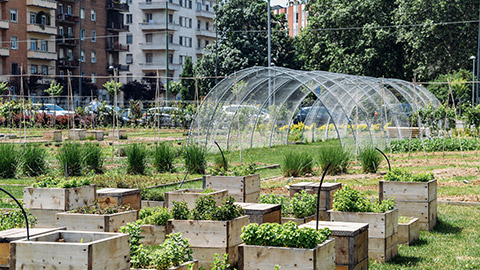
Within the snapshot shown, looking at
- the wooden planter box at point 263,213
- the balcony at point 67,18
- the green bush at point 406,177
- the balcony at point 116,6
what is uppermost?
the balcony at point 116,6

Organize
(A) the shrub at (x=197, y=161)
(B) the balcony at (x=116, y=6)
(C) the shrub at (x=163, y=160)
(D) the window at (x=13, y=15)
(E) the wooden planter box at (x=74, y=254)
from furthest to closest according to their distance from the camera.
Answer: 1. (B) the balcony at (x=116, y=6)
2. (D) the window at (x=13, y=15)
3. (C) the shrub at (x=163, y=160)
4. (A) the shrub at (x=197, y=161)
5. (E) the wooden planter box at (x=74, y=254)

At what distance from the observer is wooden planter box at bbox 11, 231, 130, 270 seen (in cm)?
567

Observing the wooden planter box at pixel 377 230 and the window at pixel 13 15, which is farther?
the window at pixel 13 15

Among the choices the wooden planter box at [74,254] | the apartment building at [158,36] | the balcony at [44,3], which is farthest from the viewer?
the apartment building at [158,36]

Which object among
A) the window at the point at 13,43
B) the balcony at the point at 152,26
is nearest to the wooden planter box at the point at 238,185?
the window at the point at 13,43

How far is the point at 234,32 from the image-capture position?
60719 mm

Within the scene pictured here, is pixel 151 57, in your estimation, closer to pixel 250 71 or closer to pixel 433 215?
pixel 250 71

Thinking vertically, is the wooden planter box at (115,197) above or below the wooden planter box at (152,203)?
above

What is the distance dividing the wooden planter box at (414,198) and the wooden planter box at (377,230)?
1898 millimetres

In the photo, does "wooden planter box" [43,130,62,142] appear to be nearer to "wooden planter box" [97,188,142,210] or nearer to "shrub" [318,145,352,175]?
"shrub" [318,145,352,175]

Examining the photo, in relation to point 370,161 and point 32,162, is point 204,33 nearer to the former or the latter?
point 370,161

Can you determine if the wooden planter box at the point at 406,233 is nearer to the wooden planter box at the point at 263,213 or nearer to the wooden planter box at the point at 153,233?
the wooden planter box at the point at 263,213

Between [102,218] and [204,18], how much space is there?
8857cm

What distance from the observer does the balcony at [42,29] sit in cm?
6488
